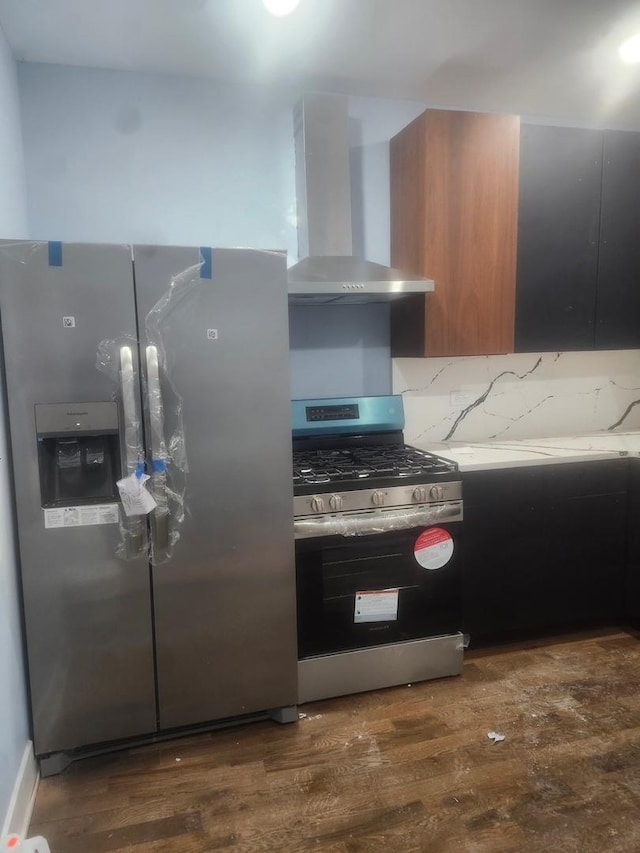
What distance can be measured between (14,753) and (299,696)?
95cm

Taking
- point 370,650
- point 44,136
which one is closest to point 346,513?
point 370,650

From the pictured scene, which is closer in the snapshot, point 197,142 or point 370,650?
point 370,650

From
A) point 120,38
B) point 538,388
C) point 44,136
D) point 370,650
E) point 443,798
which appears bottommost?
point 443,798

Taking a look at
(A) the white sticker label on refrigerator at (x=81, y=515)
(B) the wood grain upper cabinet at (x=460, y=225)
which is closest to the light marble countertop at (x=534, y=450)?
(B) the wood grain upper cabinet at (x=460, y=225)

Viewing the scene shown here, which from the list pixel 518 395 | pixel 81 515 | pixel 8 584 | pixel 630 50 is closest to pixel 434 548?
pixel 518 395

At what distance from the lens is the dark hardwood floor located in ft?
5.03

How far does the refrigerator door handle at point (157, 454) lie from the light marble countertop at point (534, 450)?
119cm

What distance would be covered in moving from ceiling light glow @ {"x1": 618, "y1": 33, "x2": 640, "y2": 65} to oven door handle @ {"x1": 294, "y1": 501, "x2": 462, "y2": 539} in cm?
191

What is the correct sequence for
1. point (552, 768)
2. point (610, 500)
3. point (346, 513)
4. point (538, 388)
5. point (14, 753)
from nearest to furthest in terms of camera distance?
point (14, 753) → point (552, 768) → point (346, 513) → point (610, 500) → point (538, 388)

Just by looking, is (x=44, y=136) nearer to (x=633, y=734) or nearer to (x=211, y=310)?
(x=211, y=310)

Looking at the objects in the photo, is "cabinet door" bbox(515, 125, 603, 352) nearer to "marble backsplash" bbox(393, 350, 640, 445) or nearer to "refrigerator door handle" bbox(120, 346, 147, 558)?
"marble backsplash" bbox(393, 350, 640, 445)

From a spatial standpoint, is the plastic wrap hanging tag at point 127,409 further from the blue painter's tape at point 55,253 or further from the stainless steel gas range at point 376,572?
the stainless steel gas range at point 376,572

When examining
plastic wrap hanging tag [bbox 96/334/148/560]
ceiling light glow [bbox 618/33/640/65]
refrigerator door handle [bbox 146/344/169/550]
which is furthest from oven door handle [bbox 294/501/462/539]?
ceiling light glow [bbox 618/33/640/65]

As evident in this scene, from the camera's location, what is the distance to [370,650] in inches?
84.7
